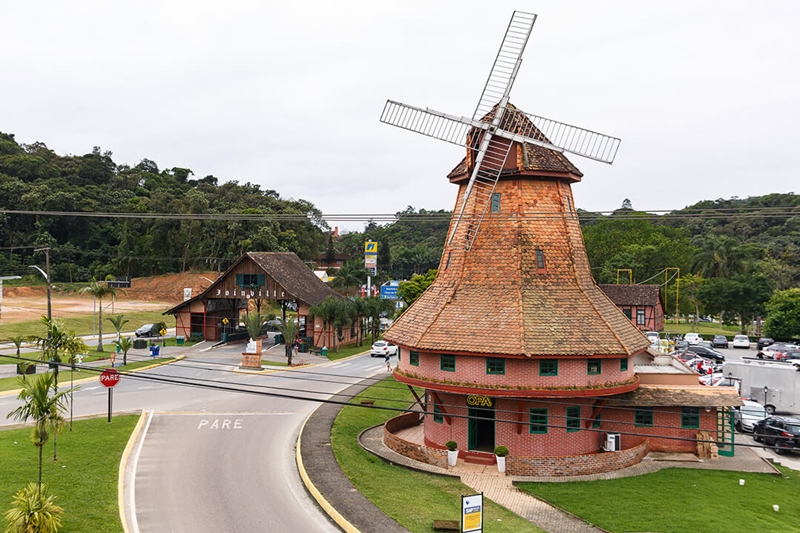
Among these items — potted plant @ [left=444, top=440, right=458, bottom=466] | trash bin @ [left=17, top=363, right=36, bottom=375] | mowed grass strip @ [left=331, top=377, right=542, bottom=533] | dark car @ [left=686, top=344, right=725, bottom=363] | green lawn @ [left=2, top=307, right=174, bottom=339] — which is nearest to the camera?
mowed grass strip @ [left=331, top=377, right=542, bottom=533]

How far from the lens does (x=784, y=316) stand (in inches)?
2616

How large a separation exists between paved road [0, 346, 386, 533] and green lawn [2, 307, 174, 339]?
929 inches

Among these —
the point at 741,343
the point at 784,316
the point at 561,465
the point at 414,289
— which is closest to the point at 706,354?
the point at 741,343

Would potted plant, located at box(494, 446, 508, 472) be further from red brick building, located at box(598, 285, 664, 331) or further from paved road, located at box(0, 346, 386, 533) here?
red brick building, located at box(598, 285, 664, 331)

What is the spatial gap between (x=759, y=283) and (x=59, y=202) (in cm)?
9751

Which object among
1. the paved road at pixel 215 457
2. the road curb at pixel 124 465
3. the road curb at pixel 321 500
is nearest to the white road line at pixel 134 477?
the paved road at pixel 215 457

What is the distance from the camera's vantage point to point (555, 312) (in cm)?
2623

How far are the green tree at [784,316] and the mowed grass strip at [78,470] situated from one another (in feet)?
211

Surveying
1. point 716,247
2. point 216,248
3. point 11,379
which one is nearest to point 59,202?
point 216,248

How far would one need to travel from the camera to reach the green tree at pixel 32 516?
15672 mm

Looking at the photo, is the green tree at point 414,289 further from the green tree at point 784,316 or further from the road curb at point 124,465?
the road curb at point 124,465

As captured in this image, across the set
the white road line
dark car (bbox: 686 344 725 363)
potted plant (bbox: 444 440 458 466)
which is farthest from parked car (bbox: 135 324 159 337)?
dark car (bbox: 686 344 725 363)

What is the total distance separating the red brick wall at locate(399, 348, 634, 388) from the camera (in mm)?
24828

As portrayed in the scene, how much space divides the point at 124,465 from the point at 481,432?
14.3 metres
